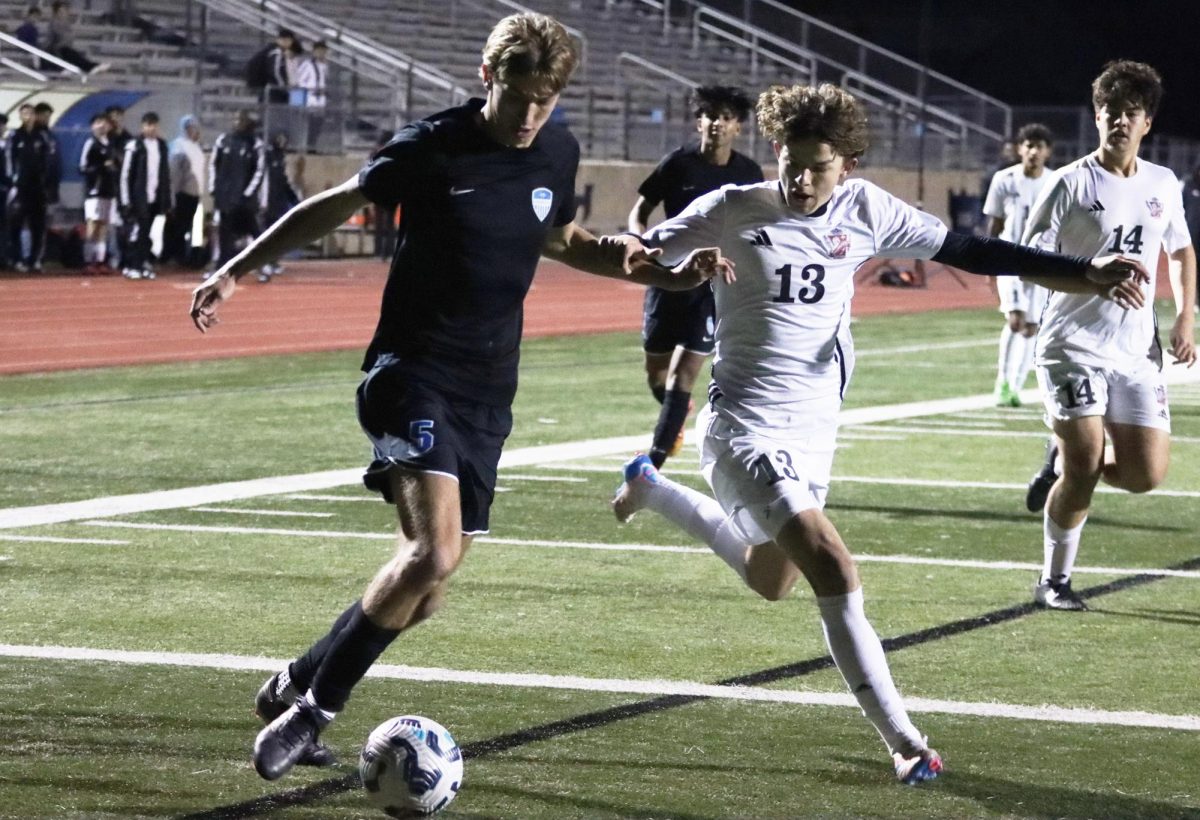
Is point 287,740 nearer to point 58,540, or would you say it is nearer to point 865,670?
point 865,670

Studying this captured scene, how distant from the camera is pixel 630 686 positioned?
6566 mm

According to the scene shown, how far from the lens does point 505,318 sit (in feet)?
18.4

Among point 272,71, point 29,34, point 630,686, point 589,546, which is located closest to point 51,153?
point 29,34

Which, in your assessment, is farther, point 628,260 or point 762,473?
point 628,260

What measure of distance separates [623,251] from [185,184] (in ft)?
76.6

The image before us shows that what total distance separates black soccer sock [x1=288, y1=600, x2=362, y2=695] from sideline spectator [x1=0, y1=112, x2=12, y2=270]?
21932 millimetres

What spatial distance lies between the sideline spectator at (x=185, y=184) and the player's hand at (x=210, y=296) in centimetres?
2319

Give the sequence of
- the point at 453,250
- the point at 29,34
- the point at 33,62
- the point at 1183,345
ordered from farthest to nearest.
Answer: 1. the point at 29,34
2. the point at 33,62
3. the point at 1183,345
4. the point at 453,250

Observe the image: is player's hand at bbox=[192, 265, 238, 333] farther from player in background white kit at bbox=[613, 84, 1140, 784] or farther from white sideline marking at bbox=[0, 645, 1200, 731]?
white sideline marking at bbox=[0, 645, 1200, 731]

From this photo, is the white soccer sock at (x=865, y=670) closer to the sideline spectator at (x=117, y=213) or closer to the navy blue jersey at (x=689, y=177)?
the navy blue jersey at (x=689, y=177)

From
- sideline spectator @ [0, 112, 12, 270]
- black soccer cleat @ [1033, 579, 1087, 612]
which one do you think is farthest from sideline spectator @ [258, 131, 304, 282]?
black soccer cleat @ [1033, 579, 1087, 612]

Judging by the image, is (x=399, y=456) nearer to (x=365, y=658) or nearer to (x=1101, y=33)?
(x=365, y=658)

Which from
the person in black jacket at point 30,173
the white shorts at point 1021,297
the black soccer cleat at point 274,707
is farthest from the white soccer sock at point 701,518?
the person in black jacket at point 30,173

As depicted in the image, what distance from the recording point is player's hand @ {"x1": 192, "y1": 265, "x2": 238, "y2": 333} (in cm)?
554
